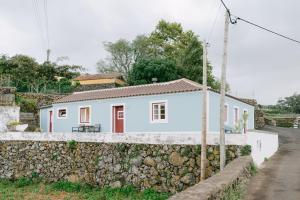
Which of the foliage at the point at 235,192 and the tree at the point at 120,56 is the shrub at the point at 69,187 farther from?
the tree at the point at 120,56

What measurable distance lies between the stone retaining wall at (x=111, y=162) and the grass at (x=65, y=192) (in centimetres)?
34

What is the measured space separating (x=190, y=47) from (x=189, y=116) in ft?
75.5

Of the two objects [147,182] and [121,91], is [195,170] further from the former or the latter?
[121,91]

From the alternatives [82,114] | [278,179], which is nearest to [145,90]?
[82,114]

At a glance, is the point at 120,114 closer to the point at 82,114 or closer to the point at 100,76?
the point at 82,114

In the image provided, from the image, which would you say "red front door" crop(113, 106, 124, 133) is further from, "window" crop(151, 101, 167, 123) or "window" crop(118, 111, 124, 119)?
"window" crop(151, 101, 167, 123)

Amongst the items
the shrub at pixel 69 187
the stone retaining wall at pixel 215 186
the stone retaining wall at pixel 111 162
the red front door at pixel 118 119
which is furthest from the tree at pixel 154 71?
the stone retaining wall at pixel 215 186

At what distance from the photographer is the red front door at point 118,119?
25.7 metres

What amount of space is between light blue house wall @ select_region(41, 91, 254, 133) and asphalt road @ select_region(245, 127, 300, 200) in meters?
4.14

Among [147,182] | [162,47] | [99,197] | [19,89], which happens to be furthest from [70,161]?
[162,47]

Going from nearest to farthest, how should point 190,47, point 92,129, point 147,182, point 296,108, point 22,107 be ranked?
point 147,182
point 92,129
point 22,107
point 190,47
point 296,108

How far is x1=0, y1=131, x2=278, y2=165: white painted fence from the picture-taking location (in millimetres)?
16967

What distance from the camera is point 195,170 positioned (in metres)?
17.3

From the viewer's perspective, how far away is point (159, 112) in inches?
933
